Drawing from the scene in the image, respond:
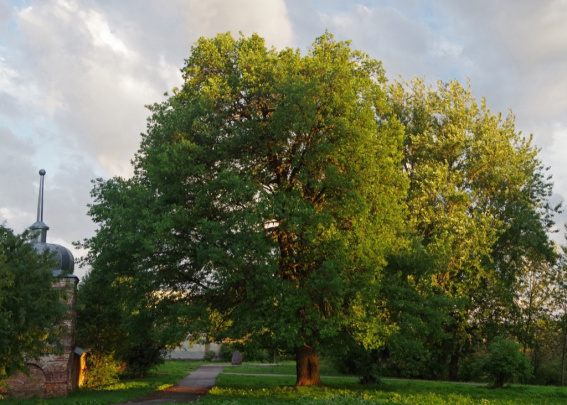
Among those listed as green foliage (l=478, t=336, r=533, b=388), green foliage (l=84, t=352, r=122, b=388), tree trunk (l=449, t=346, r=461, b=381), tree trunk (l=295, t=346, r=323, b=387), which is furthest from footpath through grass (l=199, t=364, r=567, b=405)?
tree trunk (l=449, t=346, r=461, b=381)

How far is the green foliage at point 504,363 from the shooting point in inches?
1147

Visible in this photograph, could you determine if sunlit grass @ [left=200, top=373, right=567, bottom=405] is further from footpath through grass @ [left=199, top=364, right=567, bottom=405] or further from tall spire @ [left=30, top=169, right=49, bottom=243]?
tall spire @ [left=30, top=169, right=49, bottom=243]

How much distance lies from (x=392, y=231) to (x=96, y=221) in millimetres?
13417

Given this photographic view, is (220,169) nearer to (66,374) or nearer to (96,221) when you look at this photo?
(96,221)

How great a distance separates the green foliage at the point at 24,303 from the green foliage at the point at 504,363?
64.3 ft

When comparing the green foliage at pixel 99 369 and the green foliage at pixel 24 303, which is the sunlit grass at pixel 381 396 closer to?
the green foliage at pixel 24 303

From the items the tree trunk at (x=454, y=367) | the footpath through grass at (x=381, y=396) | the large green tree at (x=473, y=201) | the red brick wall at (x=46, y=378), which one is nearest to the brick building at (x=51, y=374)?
the red brick wall at (x=46, y=378)

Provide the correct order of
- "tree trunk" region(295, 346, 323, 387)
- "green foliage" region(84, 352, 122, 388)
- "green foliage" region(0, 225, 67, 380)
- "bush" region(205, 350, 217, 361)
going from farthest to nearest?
"bush" region(205, 350, 217, 361), "green foliage" region(84, 352, 122, 388), "tree trunk" region(295, 346, 323, 387), "green foliage" region(0, 225, 67, 380)

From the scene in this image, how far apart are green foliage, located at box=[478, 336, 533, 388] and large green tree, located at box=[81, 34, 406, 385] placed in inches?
281

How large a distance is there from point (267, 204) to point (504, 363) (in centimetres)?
1405

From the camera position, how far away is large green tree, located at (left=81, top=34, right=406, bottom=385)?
2433 centimetres

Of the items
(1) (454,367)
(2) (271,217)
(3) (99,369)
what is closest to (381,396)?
(2) (271,217)

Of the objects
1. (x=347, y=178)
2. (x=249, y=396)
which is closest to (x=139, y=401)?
(x=249, y=396)

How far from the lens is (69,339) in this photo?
2845cm
